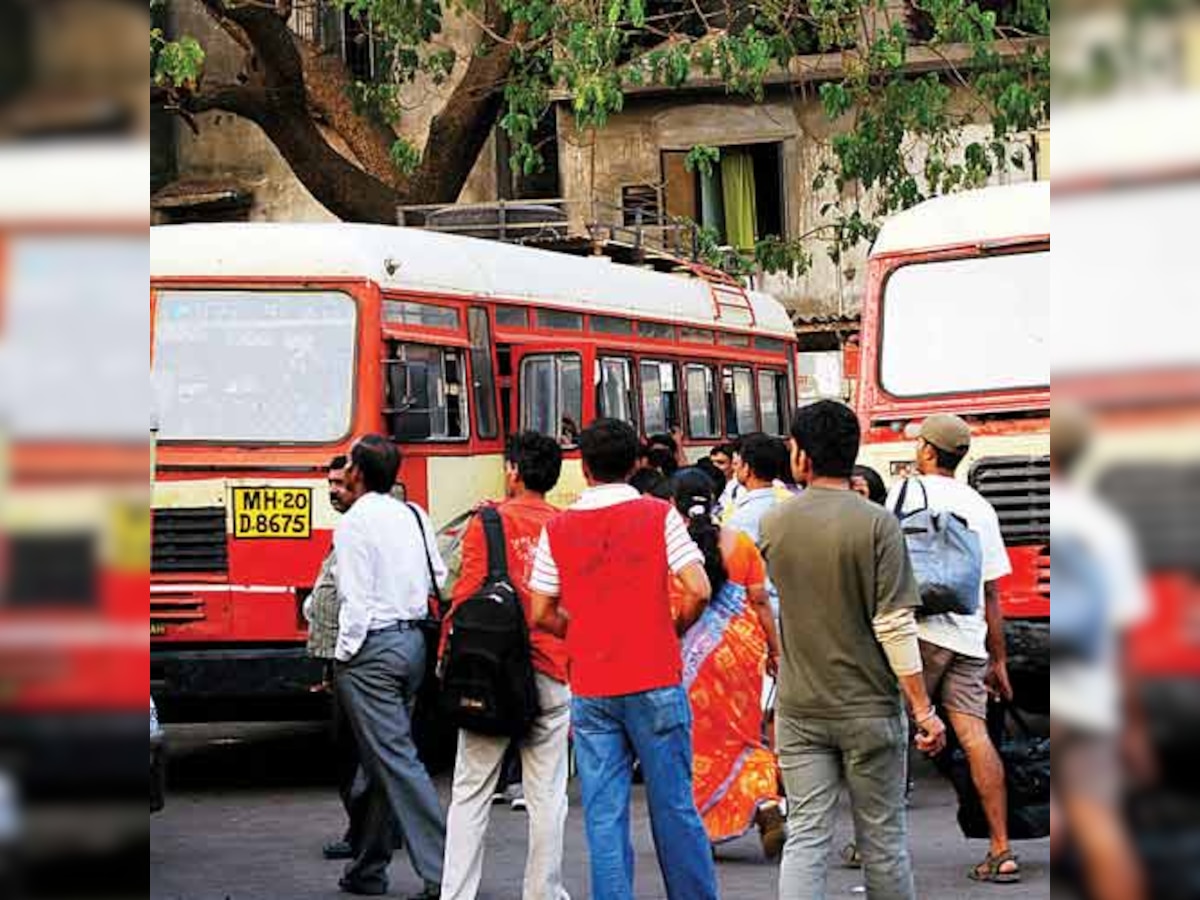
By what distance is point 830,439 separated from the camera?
602 centimetres

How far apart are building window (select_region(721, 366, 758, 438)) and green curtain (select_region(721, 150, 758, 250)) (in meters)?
10.7

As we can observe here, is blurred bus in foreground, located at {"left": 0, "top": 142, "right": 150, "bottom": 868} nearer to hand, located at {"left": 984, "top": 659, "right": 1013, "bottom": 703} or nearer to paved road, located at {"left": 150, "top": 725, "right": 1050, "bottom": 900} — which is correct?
paved road, located at {"left": 150, "top": 725, "right": 1050, "bottom": 900}

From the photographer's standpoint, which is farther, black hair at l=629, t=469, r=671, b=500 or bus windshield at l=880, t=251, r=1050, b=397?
bus windshield at l=880, t=251, r=1050, b=397

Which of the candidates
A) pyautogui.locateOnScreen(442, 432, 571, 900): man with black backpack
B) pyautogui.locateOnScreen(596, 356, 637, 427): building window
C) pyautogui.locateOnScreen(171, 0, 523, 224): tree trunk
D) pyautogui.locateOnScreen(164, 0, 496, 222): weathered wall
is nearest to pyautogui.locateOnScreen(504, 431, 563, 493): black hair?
pyautogui.locateOnScreen(442, 432, 571, 900): man with black backpack

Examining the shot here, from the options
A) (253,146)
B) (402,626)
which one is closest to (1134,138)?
(402,626)

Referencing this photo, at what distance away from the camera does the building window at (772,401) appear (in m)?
18.2

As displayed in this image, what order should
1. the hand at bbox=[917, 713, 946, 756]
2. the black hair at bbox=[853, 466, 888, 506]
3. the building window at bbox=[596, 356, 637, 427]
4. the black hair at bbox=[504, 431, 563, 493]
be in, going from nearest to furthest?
the hand at bbox=[917, 713, 946, 756]
the black hair at bbox=[504, 431, 563, 493]
the black hair at bbox=[853, 466, 888, 506]
the building window at bbox=[596, 356, 637, 427]

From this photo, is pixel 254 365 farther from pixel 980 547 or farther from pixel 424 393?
pixel 980 547

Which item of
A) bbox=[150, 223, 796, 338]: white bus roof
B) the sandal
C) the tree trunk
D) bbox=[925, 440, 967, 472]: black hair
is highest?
the tree trunk

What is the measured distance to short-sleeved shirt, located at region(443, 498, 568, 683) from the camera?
23.2 ft

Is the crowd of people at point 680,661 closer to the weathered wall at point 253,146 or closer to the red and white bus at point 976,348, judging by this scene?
the red and white bus at point 976,348

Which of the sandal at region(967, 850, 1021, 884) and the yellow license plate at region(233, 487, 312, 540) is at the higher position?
the yellow license plate at region(233, 487, 312, 540)

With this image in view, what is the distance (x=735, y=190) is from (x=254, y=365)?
18.0m

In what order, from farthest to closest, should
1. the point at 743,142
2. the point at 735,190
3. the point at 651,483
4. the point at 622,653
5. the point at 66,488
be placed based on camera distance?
1. the point at 735,190
2. the point at 743,142
3. the point at 651,483
4. the point at 622,653
5. the point at 66,488
